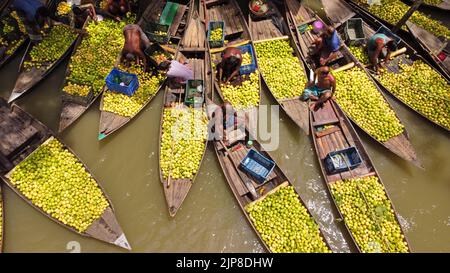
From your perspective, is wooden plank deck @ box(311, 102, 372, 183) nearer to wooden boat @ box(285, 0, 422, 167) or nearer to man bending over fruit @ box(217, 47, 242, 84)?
wooden boat @ box(285, 0, 422, 167)

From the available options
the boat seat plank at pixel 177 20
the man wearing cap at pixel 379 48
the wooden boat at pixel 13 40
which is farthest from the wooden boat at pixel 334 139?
the wooden boat at pixel 13 40

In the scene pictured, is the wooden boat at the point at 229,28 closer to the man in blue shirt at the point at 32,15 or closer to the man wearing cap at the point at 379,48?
the man wearing cap at the point at 379,48

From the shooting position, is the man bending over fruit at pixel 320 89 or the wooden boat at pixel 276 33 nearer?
the man bending over fruit at pixel 320 89

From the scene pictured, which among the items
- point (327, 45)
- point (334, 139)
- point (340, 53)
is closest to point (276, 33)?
point (327, 45)

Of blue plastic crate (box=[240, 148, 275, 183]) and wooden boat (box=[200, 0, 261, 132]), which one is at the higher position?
wooden boat (box=[200, 0, 261, 132])

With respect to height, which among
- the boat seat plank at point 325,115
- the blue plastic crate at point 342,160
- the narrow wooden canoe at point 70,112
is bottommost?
the blue plastic crate at point 342,160

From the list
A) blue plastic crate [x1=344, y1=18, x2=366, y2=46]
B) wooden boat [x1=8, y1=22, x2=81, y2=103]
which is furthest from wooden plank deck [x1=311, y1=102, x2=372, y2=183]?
wooden boat [x1=8, y1=22, x2=81, y2=103]
